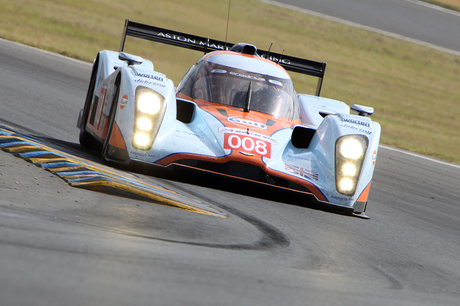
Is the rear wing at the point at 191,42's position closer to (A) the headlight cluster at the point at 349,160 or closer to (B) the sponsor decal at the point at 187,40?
(B) the sponsor decal at the point at 187,40

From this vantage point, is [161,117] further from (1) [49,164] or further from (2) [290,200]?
(2) [290,200]

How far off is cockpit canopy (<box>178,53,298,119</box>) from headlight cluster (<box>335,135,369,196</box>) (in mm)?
1127

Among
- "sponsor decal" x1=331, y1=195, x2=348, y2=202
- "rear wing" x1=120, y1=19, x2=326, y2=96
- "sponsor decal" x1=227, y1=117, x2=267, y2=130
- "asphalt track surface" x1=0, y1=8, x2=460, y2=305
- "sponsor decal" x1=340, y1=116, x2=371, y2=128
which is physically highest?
"rear wing" x1=120, y1=19, x2=326, y2=96

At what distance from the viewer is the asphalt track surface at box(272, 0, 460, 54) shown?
22422 millimetres

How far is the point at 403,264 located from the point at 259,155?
1.38 metres

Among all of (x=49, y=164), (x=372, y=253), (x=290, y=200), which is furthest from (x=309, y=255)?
(x=49, y=164)

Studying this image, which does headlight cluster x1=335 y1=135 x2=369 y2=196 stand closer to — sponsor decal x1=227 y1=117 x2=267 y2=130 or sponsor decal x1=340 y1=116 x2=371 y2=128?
sponsor decal x1=340 y1=116 x2=371 y2=128

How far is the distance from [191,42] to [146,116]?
2.78 meters

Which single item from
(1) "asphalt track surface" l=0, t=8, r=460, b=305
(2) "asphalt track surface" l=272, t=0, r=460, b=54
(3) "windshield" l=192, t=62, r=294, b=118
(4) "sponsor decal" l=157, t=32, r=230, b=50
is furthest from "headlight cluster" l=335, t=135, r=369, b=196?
(2) "asphalt track surface" l=272, t=0, r=460, b=54

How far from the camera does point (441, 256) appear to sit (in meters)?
A: 4.63

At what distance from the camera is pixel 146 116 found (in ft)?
15.7

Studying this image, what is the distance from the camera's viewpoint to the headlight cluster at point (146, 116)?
185 inches

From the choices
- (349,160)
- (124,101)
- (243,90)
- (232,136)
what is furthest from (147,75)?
(349,160)

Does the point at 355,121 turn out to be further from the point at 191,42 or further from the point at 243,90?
the point at 191,42
